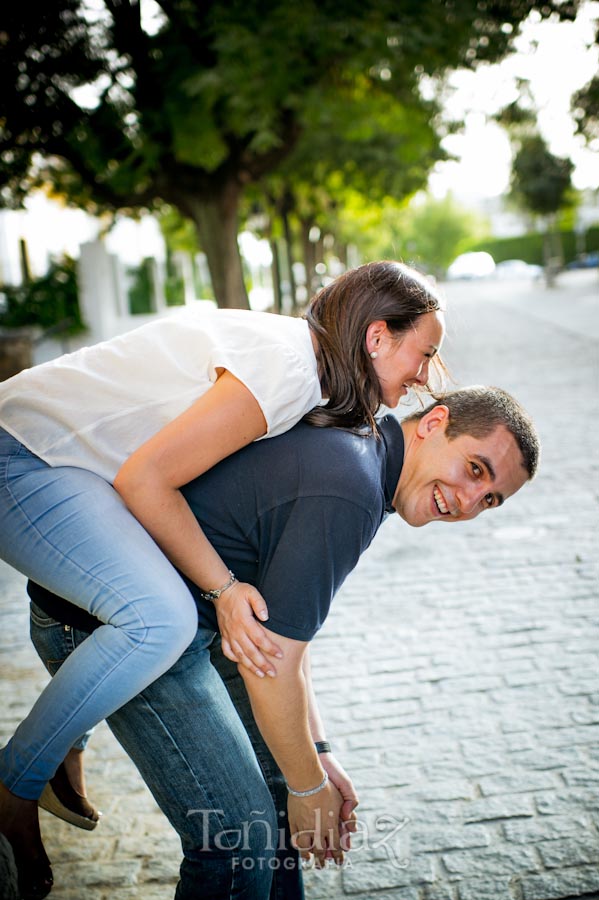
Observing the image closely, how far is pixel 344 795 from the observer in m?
2.73

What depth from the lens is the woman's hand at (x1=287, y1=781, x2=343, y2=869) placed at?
8.27 ft


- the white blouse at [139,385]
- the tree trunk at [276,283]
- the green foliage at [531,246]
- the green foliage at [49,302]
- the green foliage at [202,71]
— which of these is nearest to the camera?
the white blouse at [139,385]

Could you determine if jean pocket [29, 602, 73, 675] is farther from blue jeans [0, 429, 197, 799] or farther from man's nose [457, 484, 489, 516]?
man's nose [457, 484, 489, 516]

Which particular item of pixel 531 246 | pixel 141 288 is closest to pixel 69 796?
pixel 141 288

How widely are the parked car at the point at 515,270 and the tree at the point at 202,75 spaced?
57.8m

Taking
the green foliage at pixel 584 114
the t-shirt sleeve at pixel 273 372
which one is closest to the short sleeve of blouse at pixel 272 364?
the t-shirt sleeve at pixel 273 372

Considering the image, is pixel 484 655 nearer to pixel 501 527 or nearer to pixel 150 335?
pixel 501 527

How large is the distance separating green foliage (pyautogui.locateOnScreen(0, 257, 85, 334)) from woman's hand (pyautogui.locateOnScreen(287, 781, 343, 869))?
18.7 m

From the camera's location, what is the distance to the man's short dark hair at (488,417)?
2.62 m

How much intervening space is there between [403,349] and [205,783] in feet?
4.43

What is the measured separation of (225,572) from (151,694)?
0.38 meters

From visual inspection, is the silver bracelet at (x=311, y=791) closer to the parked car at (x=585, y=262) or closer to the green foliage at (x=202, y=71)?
the green foliage at (x=202, y=71)

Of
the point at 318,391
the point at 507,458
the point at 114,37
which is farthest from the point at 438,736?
the point at 114,37

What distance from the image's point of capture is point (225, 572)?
246cm
